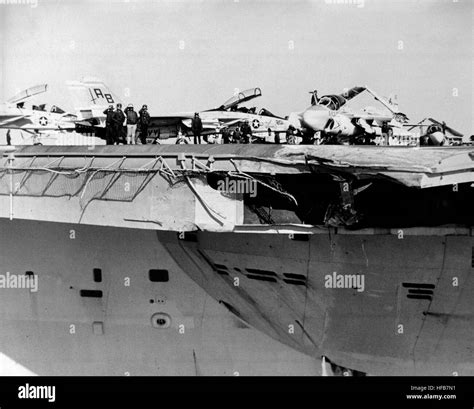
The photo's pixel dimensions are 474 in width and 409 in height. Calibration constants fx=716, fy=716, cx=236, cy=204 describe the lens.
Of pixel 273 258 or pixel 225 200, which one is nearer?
pixel 225 200

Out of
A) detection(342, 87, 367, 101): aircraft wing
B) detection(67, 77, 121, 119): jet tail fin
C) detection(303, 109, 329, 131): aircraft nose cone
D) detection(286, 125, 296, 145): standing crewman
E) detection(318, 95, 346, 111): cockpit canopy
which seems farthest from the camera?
detection(67, 77, 121, 119): jet tail fin

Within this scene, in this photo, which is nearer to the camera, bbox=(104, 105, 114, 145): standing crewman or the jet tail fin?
bbox=(104, 105, 114, 145): standing crewman

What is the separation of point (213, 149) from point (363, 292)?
10.3 ft

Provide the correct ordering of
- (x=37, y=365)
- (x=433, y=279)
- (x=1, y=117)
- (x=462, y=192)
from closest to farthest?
(x=462, y=192) → (x=433, y=279) → (x=37, y=365) → (x=1, y=117)

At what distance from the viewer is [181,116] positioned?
26391mm

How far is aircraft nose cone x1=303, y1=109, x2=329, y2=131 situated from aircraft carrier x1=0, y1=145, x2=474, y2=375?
209 inches

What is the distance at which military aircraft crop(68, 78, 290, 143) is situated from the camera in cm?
2455

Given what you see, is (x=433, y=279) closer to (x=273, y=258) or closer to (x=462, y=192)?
(x=462, y=192)

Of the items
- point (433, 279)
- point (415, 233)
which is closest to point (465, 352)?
point (433, 279)

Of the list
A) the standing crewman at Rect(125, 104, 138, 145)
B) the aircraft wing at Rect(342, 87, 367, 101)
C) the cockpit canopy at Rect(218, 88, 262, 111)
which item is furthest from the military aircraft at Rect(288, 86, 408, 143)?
the cockpit canopy at Rect(218, 88, 262, 111)

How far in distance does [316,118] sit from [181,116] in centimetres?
1098

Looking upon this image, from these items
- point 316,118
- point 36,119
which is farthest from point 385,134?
point 36,119

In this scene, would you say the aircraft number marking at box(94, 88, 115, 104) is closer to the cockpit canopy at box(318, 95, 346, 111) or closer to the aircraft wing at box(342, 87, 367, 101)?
the aircraft wing at box(342, 87, 367, 101)
